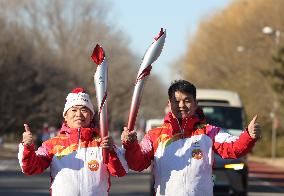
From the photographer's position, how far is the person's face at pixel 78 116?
297 inches

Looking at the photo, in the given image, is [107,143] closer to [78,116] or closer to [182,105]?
[78,116]

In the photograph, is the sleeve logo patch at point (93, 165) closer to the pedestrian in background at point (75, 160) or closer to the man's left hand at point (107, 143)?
the pedestrian in background at point (75, 160)

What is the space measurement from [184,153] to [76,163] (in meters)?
0.78

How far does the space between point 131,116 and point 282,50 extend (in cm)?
3750

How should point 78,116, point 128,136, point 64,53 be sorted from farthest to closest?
1. point 64,53
2. point 78,116
3. point 128,136

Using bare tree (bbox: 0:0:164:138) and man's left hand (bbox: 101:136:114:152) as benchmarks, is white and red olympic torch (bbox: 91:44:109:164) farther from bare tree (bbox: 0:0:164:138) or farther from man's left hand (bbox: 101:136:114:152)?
bare tree (bbox: 0:0:164:138)

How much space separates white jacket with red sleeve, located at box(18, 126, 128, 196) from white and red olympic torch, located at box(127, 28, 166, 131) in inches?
10.9

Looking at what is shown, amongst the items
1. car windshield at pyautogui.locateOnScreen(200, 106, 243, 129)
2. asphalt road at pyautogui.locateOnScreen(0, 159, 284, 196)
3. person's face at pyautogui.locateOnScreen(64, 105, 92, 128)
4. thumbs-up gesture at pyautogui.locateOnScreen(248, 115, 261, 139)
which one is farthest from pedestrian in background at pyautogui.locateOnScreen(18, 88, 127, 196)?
asphalt road at pyautogui.locateOnScreen(0, 159, 284, 196)

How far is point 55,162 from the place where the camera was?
747 centimetres

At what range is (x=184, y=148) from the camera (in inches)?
292

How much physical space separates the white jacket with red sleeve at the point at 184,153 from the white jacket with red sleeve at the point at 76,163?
182 millimetres

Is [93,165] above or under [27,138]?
under

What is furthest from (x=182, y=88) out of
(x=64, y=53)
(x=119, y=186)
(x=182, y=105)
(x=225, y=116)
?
(x=64, y=53)

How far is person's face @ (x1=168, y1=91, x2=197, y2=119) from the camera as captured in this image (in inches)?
292
